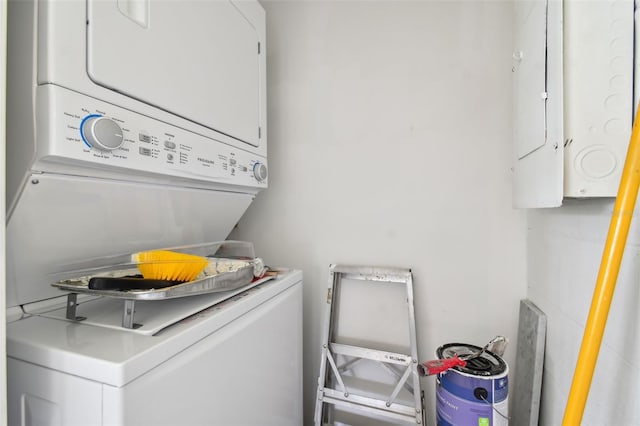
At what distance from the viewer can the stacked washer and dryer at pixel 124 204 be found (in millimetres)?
617

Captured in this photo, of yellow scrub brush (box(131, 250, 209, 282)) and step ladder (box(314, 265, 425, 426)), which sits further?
step ladder (box(314, 265, 425, 426))

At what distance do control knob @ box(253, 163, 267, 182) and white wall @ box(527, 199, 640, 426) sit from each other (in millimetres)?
1254

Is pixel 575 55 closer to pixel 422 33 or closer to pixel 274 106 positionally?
pixel 422 33

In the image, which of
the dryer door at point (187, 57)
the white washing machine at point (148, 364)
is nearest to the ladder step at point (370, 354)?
the white washing machine at point (148, 364)

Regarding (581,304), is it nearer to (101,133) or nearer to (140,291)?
(140,291)

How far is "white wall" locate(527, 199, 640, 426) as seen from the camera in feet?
2.35

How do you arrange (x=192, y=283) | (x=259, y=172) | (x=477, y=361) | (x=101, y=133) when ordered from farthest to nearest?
(x=259, y=172) → (x=477, y=361) → (x=192, y=283) → (x=101, y=133)

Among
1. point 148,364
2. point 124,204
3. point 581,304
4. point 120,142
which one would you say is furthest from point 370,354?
point 120,142

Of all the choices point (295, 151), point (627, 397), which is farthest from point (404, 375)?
point (295, 151)

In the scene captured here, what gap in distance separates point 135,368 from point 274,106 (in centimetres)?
154

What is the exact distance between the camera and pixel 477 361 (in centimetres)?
115

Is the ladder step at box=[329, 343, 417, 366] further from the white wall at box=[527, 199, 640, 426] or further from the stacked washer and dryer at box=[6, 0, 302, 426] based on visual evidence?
the white wall at box=[527, 199, 640, 426]

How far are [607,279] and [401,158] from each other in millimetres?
1065

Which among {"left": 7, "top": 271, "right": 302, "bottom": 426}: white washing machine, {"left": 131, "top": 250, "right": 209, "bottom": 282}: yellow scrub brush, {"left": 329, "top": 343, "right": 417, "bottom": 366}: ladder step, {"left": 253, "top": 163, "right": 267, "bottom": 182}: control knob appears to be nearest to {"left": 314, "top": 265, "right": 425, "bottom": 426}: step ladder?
{"left": 329, "top": 343, "right": 417, "bottom": 366}: ladder step
